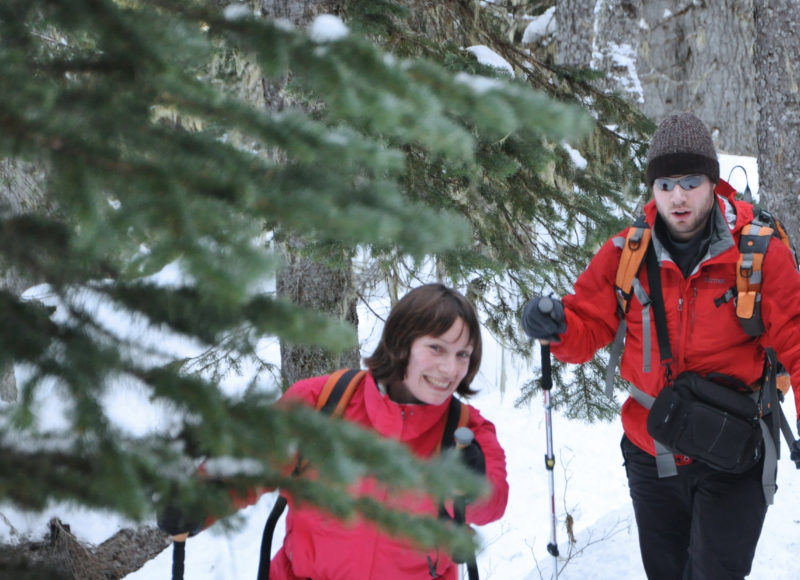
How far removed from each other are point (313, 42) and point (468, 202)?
3595 millimetres

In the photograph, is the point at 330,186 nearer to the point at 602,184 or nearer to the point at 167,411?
the point at 167,411

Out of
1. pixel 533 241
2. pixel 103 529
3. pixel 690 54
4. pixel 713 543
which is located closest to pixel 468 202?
pixel 533 241

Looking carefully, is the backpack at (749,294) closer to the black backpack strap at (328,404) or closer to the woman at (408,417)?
the woman at (408,417)

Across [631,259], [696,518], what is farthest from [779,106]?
[696,518]

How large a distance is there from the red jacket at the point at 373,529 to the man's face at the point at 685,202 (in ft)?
4.14

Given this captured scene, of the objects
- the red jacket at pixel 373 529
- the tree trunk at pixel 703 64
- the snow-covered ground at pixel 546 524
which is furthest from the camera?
the tree trunk at pixel 703 64

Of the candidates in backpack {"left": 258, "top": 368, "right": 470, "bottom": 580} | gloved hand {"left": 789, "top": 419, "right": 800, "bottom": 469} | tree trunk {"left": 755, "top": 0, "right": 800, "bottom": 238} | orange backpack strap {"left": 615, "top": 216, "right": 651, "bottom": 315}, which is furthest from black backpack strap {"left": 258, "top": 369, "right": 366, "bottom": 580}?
tree trunk {"left": 755, "top": 0, "right": 800, "bottom": 238}

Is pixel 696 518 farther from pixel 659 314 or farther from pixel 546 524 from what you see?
pixel 546 524

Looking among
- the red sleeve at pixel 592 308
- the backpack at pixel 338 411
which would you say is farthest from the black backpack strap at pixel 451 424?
the red sleeve at pixel 592 308

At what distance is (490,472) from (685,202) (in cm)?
149

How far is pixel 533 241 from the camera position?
17.0ft

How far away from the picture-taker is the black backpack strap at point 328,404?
8.29ft

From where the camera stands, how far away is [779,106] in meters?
7.29

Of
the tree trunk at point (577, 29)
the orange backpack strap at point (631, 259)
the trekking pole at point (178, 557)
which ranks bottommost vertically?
the trekking pole at point (178, 557)
